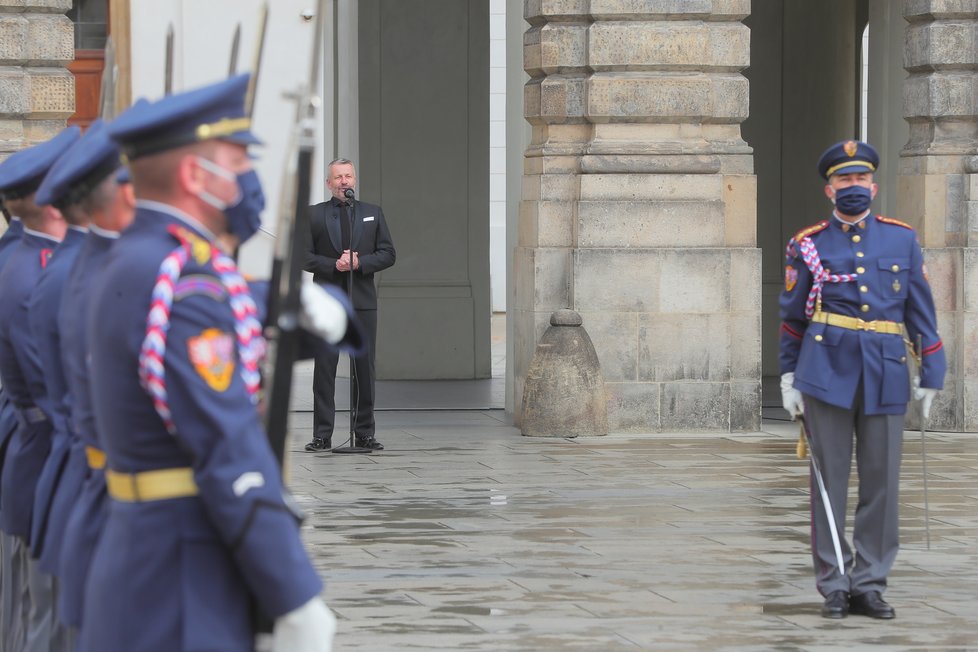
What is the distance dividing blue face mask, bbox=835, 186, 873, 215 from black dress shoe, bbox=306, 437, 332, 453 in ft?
18.3

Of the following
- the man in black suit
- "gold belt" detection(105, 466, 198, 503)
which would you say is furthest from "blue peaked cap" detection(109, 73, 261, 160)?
the man in black suit

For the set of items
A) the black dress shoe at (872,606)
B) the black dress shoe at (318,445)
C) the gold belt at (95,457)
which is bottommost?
the black dress shoe at (872,606)

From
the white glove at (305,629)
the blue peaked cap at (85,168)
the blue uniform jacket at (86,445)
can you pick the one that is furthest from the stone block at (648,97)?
the white glove at (305,629)

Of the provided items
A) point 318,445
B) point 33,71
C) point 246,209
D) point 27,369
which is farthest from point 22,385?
point 33,71

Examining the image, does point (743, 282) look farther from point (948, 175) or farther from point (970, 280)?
point (948, 175)

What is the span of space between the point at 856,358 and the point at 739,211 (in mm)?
6185

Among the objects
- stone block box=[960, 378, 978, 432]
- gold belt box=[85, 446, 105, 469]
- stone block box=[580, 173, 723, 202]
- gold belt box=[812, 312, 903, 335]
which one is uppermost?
stone block box=[580, 173, 723, 202]

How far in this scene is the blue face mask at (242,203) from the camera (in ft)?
11.2

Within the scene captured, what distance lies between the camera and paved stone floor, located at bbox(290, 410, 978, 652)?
695 cm

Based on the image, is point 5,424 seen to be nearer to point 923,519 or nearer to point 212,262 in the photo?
point 212,262

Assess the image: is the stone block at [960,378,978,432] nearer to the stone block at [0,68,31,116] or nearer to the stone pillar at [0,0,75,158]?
the stone pillar at [0,0,75,158]

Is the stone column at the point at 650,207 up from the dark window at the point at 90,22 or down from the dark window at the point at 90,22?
down

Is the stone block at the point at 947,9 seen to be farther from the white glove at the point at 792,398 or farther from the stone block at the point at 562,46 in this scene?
the white glove at the point at 792,398

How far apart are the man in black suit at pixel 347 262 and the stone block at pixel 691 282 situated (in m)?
2.01
